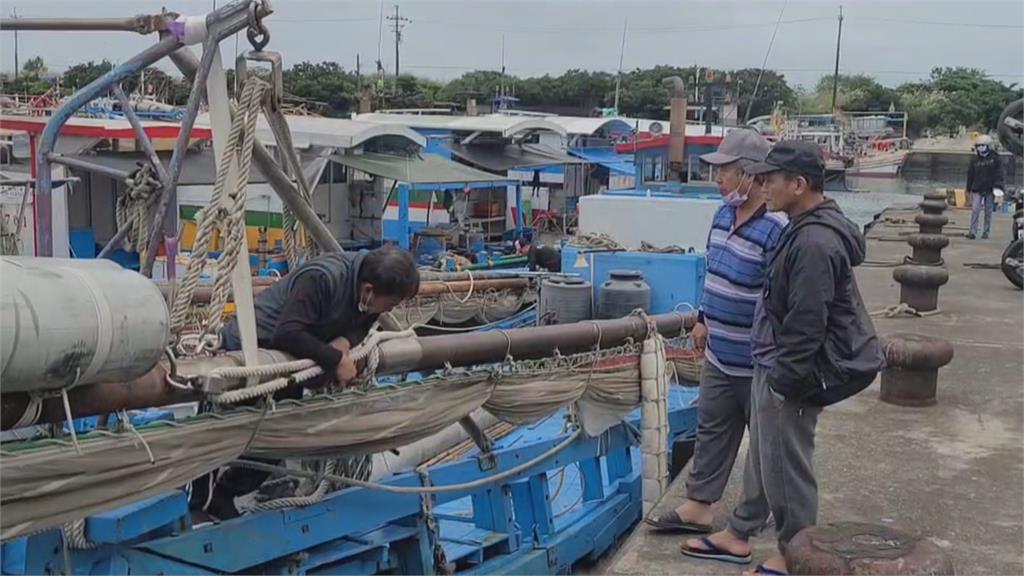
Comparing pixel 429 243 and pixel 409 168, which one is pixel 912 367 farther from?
pixel 409 168

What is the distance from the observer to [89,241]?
48.6ft

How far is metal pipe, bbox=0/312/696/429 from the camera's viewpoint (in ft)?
9.43

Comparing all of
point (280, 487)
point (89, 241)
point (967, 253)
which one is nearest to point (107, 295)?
point (280, 487)

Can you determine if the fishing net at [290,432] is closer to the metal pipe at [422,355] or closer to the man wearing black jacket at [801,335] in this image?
the metal pipe at [422,355]

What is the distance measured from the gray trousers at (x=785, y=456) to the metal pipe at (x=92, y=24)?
8.10ft

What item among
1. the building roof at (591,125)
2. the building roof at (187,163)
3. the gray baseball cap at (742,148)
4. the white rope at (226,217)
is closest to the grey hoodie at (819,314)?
the gray baseball cap at (742,148)

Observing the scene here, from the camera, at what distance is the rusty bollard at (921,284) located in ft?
31.7

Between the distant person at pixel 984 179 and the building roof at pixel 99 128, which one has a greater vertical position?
the building roof at pixel 99 128

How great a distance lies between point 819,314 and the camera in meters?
3.50

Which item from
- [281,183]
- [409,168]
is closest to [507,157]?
[409,168]

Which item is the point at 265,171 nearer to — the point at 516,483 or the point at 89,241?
the point at 516,483

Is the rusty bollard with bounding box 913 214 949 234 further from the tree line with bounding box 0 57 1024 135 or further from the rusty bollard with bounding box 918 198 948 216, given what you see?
the tree line with bounding box 0 57 1024 135

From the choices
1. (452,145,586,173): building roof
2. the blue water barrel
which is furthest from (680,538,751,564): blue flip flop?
(452,145,586,173): building roof

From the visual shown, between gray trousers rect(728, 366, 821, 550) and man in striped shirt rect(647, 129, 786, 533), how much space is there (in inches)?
16.3
